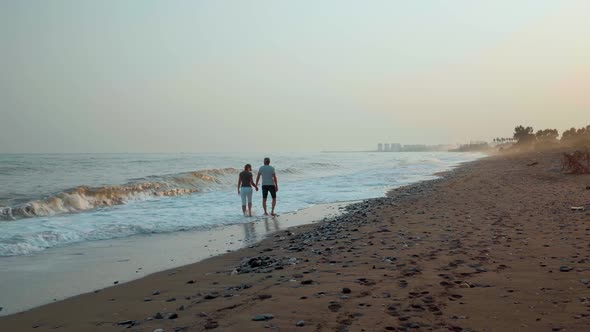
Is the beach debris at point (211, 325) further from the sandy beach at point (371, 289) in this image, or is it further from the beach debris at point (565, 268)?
the beach debris at point (565, 268)

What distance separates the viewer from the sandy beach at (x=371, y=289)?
406 cm

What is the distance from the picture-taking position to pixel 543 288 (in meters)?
4.77

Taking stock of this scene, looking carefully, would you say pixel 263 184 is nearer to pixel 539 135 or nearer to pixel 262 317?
pixel 262 317

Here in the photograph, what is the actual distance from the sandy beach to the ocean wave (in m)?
12.2

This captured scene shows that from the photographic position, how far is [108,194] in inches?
882

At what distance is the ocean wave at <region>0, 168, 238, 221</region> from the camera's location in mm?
16703

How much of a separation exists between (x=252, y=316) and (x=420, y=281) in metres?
2.21

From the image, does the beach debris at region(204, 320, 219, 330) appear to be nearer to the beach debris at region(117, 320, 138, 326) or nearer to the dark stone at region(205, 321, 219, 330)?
the dark stone at region(205, 321, 219, 330)

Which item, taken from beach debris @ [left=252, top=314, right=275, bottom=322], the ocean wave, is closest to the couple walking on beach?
the ocean wave

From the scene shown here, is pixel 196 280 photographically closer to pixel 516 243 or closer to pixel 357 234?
pixel 357 234

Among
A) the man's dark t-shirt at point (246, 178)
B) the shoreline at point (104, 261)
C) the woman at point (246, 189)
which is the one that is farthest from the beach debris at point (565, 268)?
the man's dark t-shirt at point (246, 178)

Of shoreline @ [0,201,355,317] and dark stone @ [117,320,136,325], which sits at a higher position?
dark stone @ [117,320,136,325]

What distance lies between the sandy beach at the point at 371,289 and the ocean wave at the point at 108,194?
1220cm

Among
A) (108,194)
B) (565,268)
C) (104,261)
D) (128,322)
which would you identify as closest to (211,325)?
(128,322)
